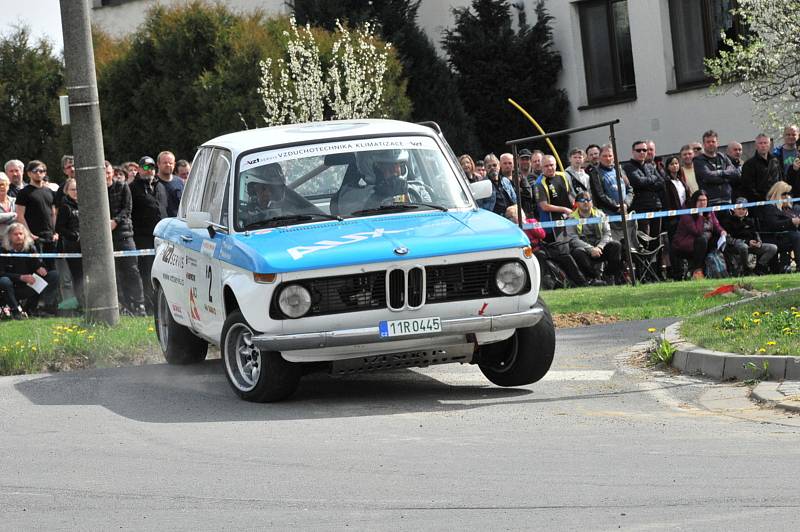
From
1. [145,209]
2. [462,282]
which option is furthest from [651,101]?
[462,282]

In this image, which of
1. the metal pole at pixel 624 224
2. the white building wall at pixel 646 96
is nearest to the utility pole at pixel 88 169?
the metal pole at pixel 624 224

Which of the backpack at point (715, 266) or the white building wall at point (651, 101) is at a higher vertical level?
the white building wall at point (651, 101)

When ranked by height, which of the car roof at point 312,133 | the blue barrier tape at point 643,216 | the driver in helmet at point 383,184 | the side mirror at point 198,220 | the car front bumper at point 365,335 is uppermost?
the car roof at point 312,133

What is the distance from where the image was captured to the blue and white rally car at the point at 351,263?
10.7 meters

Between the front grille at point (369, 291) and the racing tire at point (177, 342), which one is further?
the racing tire at point (177, 342)

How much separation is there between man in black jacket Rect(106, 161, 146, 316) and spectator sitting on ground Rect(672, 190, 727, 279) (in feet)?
24.9

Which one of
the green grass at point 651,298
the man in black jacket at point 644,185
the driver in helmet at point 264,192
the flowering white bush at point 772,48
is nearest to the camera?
the driver in helmet at point 264,192

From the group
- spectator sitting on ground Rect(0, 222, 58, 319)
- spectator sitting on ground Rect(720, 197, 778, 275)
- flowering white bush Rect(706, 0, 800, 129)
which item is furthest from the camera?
spectator sitting on ground Rect(720, 197, 778, 275)

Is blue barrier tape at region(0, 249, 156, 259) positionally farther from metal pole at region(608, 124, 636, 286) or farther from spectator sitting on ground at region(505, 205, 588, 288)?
metal pole at region(608, 124, 636, 286)

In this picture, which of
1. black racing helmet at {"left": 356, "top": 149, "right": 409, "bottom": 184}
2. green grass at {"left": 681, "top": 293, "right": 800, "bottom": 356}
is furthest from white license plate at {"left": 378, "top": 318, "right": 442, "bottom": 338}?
green grass at {"left": 681, "top": 293, "right": 800, "bottom": 356}

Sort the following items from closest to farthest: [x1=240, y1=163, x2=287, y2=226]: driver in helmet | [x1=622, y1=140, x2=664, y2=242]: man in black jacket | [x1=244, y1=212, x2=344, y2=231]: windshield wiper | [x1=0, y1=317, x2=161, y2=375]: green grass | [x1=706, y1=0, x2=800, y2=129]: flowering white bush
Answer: [x1=244, y1=212, x2=344, y2=231]: windshield wiper, [x1=240, y1=163, x2=287, y2=226]: driver in helmet, [x1=0, y1=317, x2=161, y2=375]: green grass, [x1=706, y1=0, x2=800, y2=129]: flowering white bush, [x1=622, y1=140, x2=664, y2=242]: man in black jacket

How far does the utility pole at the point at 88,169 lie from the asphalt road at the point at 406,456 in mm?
3944

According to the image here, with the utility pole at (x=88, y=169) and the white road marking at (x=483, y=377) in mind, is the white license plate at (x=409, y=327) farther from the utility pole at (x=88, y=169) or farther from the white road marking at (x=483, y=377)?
the utility pole at (x=88, y=169)

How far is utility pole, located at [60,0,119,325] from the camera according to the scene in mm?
16531
